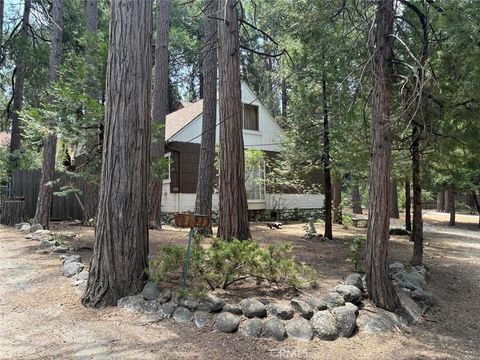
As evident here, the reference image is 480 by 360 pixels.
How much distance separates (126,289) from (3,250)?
4438 mm

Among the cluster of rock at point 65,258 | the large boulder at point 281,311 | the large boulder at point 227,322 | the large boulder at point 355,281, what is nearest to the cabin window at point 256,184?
the cluster of rock at point 65,258

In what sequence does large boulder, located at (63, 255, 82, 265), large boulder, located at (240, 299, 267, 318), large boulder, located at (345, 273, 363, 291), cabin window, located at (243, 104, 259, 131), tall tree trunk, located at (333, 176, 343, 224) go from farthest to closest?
cabin window, located at (243, 104, 259, 131) < tall tree trunk, located at (333, 176, 343, 224) < large boulder, located at (63, 255, 82, 265) < large boulder, located at (345, 273, 363, 291) < large boulder, located at (240, 299, 267, 318)

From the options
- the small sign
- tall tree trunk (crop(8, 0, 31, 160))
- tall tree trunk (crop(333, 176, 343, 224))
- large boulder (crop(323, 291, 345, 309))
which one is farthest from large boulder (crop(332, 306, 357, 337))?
tall tree trunk (crop(8, 0, 31, 160))

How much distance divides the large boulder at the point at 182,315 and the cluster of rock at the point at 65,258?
147cm

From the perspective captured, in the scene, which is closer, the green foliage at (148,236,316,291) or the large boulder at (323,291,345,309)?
the large boulder at (323,291,345,309)

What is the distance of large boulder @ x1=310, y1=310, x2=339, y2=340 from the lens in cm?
429

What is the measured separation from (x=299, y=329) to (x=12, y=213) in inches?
436

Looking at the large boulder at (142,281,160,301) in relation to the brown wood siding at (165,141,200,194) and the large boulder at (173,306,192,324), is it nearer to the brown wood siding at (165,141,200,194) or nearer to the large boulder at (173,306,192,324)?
the large boulder at (173,306,192,324)

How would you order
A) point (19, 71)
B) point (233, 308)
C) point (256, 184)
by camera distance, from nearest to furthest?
point (233, 308) → point (19, 71) → point (256, 184)

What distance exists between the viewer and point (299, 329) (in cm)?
429

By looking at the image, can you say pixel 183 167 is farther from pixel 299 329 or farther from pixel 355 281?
pixel 299 329

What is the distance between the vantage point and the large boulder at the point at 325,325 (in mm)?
4289

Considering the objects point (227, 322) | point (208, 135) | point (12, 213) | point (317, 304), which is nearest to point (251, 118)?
point (208, 135)

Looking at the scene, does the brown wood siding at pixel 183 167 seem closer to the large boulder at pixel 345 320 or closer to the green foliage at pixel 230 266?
the green foliage at pixel 230 266
